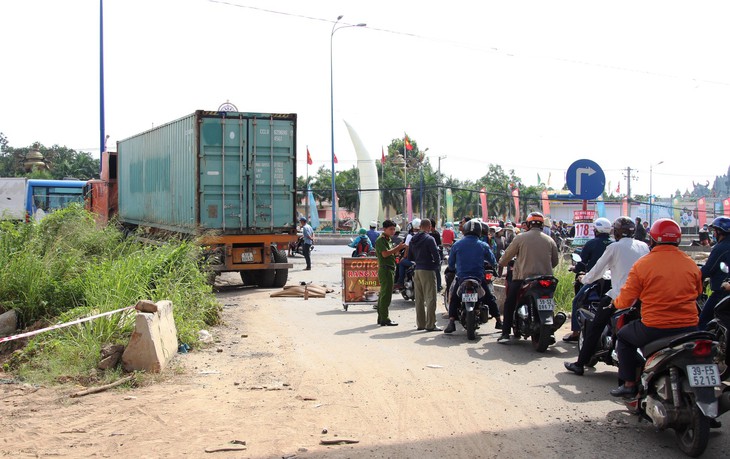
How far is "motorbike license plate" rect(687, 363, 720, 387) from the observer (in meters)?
4.85

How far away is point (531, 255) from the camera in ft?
29.7

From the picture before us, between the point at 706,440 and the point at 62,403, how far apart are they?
5.22m

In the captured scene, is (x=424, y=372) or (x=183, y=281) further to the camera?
(x=183, y=281)

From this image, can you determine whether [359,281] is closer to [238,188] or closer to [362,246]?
[362,246]

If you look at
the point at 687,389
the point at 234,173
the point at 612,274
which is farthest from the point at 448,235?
the point at 687,389

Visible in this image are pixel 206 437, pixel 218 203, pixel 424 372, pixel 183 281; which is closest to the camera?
pixel 206 437

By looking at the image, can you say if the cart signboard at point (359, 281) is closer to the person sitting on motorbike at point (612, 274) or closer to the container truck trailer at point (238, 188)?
the container truck trailer at point (238, 188)

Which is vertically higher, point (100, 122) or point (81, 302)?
point (100, 122)

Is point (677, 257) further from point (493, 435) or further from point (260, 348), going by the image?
point (260, 348)

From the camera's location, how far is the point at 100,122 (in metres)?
28.6

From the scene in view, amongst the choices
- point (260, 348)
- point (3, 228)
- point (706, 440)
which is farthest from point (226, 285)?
point (706, 440)

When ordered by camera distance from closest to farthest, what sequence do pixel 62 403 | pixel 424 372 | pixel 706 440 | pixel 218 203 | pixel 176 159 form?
pixel 706 440, pixel 62 403, pixel 424 372, pixel 218 203, pixel 176 159

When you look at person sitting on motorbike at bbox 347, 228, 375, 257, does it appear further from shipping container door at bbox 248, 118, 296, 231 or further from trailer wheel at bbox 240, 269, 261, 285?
trailer wheel at bbox 240, 269, 261, 285

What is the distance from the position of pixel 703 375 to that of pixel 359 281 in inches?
349
